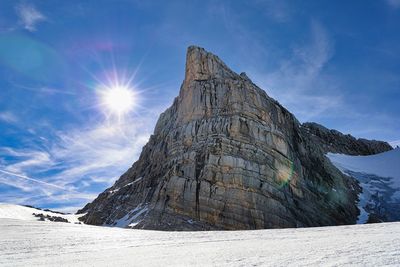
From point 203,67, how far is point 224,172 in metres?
18.0

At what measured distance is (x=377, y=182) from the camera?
73.1 metres

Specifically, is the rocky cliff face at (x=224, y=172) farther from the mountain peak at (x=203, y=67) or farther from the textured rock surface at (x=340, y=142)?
the textured rock surface at (x=340, y=142)

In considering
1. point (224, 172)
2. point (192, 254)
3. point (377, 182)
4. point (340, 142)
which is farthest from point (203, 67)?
point (340, 142)

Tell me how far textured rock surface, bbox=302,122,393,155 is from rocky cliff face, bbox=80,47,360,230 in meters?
51.3

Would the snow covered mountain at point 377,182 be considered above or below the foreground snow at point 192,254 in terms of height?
above

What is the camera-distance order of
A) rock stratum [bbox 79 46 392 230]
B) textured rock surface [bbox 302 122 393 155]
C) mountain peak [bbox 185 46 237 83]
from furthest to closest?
textured rock surface [bbox 302 122 393 155] → mountain peak [bbox 185 46 237 83] → rock stratum [bbox 79 46 392 230]

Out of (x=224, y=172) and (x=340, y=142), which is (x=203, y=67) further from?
(x=340, y=142)

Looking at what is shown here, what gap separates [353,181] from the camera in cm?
6894

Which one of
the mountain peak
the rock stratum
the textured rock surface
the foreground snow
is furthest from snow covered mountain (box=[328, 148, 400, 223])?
the foreground snow

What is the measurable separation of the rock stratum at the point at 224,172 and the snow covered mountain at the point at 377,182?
5.05m

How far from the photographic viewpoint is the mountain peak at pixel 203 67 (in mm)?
47438

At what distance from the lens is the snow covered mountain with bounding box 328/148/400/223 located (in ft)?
182

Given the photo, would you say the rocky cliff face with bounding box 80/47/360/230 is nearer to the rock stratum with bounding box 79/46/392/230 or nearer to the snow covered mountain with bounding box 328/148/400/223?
the rock stratum with bounding box 79/46/392/230

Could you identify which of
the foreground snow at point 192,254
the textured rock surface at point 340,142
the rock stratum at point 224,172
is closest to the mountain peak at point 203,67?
the rock stratum at point 224,172
